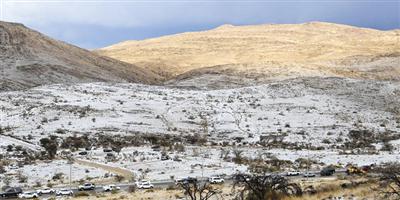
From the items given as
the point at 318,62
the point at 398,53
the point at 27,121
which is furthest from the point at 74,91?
the point at 398,53

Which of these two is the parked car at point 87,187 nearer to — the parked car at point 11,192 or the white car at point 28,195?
the white car at point 28,195

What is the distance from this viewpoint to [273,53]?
436ft

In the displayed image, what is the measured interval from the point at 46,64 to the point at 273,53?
5477 cm

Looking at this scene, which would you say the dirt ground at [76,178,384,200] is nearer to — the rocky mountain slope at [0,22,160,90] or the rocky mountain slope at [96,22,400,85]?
the rocky mountain slope at [0,22,160,90]

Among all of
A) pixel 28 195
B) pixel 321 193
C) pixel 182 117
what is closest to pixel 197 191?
pixel 321 193

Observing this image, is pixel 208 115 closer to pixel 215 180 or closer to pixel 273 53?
pixel 215 180

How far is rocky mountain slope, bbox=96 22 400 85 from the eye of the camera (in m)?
105

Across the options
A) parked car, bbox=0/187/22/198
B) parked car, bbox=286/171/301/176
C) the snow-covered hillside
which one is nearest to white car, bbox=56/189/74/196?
parked car, bbox=0/187/22/198

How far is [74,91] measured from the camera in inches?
3017

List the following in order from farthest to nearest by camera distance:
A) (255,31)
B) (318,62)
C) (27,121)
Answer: (255,31), (318,62), (27,121)

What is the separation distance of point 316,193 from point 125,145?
2725 cm

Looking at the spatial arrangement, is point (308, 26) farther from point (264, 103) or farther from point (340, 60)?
point (264, 103)

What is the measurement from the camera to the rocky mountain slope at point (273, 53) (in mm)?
104625

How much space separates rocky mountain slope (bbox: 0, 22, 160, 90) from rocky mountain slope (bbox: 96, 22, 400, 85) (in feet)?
35.1
